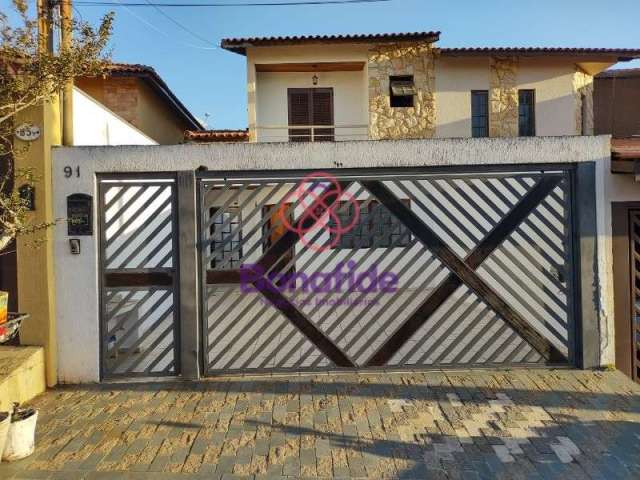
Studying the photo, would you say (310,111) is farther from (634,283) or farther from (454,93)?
(634,283)

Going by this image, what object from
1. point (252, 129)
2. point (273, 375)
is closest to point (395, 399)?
point (273, 375)

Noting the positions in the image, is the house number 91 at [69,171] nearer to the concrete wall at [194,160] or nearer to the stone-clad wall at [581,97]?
the concrete wall at [194,160]

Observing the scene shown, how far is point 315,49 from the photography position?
45.8 ft

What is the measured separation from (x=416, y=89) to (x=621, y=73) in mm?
7469

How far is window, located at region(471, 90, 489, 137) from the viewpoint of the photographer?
14453 millimetres

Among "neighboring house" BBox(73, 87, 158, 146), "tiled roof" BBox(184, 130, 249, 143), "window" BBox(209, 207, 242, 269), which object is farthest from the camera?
"tiled roof" BBox(184, 130, 249, 143)

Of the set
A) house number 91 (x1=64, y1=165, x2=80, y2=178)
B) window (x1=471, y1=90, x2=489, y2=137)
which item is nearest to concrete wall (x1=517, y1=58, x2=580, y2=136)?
window (x1=471, y1=90, x2=489, y2=137)

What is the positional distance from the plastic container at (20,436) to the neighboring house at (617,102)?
17.3 meters

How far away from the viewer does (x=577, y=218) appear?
514cm

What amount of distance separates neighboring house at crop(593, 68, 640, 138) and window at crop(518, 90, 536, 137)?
2.66 metres

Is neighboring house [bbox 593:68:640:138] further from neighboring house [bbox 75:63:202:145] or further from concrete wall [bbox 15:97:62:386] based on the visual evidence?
concrete wall [bbox 15:97:62:386]

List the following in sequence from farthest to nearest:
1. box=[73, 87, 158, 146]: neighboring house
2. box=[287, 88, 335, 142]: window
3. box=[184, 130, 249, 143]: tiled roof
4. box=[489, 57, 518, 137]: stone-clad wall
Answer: box=[287, 88, 335, 142]: window, box=[184, 130, 249, 143]: tiled roof, box=[489, 57, 518, 137]: stone-clad wall, box=[73, 87, 158, 146]: neighboring house

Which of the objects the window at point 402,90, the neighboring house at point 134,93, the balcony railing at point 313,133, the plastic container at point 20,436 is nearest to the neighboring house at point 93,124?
the plastic container at point 20,436

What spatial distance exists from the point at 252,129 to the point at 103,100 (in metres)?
4.35
